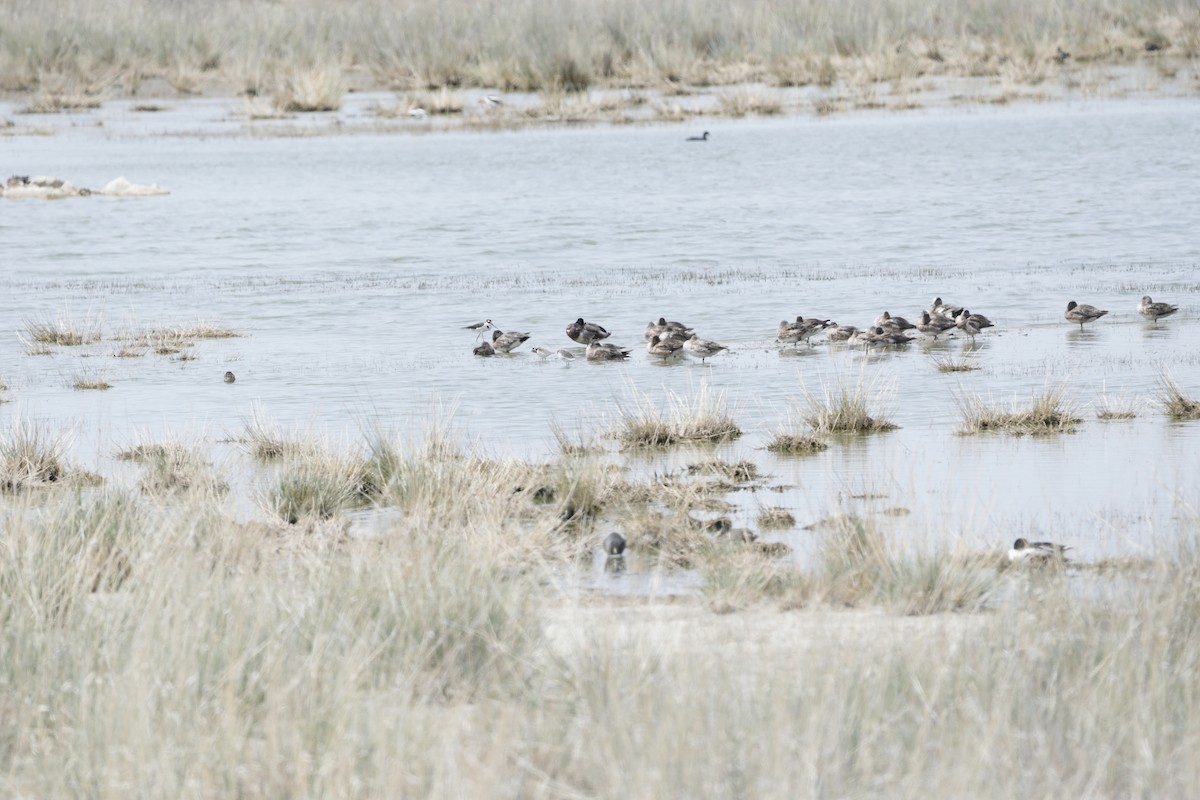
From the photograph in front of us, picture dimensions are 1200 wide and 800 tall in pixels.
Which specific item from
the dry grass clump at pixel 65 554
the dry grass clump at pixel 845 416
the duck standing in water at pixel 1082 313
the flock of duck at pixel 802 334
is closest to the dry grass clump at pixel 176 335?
the flock of duck at pixel 802 334

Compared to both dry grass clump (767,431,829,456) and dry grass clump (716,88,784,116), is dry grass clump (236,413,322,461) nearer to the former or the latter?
dry grass clump (767,431,829,456)

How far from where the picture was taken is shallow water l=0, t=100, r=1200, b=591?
1139cm

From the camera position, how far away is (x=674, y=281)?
22109 mm

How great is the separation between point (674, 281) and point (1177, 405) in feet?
34.0

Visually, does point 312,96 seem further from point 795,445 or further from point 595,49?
point 795,445

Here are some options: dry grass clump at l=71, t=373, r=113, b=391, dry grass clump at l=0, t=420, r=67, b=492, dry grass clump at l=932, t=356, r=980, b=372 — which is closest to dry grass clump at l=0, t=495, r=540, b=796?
dry grass clump at l=0, t=420, r=67, b=492

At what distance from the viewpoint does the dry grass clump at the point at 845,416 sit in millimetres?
12320

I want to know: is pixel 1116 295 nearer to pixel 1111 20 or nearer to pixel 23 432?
pixel 23 432

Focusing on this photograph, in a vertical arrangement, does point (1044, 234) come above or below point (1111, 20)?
below

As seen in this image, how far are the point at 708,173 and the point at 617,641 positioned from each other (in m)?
26.3

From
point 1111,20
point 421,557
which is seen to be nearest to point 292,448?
point 421,557

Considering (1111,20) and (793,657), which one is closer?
(793,657)

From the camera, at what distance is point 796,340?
→ 16.7 metres

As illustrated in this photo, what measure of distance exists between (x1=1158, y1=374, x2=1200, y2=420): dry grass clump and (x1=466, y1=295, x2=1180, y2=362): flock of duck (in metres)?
3.94
